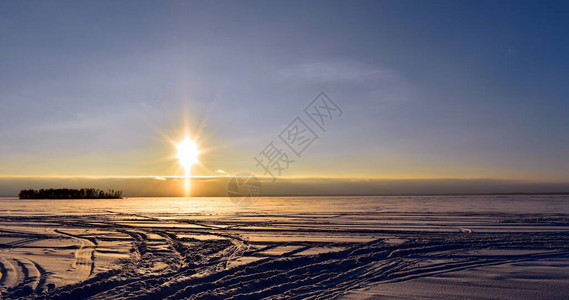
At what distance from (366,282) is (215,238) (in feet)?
24.3

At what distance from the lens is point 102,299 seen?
5.78 meters

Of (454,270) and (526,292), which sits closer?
(526,292)

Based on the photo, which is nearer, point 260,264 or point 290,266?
point 290,266

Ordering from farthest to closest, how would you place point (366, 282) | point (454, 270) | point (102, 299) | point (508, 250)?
point (508, 250) → point (454, 270) → point (366, 282) → point (102, 299)

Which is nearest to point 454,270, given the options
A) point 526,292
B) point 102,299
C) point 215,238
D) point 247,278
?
point 526,292

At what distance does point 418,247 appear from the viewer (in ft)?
34.9

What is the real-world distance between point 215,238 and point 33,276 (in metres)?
6.38

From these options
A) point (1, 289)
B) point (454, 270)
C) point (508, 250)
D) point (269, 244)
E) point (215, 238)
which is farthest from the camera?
point (215, 238)

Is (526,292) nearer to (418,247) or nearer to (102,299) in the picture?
(418,247)

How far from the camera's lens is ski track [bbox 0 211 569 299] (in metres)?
6.25

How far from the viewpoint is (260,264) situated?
8336 millimetres

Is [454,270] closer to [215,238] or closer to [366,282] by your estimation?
[366,282]

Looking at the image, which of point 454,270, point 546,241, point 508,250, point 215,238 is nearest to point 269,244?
point 215,238

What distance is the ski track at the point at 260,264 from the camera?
6.25m
